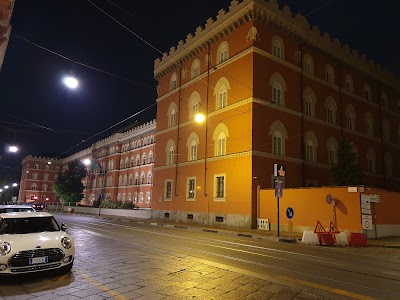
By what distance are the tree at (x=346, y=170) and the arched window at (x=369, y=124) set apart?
988 cm

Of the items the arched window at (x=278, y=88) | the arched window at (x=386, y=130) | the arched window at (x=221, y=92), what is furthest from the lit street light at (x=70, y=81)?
the arched window at (x=386, y=130)

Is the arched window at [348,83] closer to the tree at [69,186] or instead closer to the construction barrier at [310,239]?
the construction barrier at [310,239]

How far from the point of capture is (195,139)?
30.3m

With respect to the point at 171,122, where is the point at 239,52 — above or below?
above

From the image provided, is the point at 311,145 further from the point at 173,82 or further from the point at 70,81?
the point at 70,81

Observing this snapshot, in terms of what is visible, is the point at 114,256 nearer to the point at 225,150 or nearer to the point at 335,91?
the point at 225,150

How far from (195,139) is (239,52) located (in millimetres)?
8832

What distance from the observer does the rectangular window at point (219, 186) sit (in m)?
26.2

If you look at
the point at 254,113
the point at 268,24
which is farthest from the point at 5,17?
the point at 268,24

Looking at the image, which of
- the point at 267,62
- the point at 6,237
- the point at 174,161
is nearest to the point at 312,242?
the point at 6,237

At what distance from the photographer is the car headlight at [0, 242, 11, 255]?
22.0 feet

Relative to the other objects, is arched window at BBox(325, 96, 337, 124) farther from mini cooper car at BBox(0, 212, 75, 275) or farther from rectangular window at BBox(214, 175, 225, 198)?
mini cooper car at BBox(0, 212, 75, 275)

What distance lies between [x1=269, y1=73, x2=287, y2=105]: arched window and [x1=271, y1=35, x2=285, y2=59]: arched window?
1.82 metres

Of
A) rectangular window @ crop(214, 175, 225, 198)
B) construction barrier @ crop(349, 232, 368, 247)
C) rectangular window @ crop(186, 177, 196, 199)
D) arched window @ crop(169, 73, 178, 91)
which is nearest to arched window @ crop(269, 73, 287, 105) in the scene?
rectangular window @ crop(214, 175, 225, 198)
